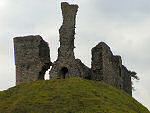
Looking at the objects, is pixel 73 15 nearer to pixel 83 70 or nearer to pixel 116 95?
pixel 83 70

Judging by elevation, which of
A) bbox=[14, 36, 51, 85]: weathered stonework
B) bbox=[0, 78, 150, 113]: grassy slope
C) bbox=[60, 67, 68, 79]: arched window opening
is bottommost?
bbox=[0, 78, 150, 113]: grassy slope

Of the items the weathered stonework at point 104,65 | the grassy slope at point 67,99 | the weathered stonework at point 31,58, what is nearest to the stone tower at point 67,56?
the weathered stonework at point 31,58

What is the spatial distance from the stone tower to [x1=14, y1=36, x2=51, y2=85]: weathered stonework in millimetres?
903

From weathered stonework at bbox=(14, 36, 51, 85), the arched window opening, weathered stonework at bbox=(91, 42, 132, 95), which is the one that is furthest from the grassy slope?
the arched window opening

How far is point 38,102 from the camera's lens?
47.0 m

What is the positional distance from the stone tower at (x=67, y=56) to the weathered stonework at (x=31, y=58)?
2.96 ft

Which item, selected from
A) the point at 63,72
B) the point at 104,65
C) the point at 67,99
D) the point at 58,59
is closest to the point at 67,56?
the point at 58,59

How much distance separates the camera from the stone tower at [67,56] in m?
57.8

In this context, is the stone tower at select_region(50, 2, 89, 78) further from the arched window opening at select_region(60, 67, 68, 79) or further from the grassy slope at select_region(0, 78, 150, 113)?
the grassy slope at select_region(0, 78, 150, 113)

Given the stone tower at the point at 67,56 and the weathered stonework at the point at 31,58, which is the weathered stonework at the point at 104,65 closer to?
the stone tower at the point at 67,56

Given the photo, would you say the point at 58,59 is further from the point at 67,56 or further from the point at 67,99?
the point at 67,99

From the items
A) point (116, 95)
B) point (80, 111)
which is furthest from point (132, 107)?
point (80, 111)

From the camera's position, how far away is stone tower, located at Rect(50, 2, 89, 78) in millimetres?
57812

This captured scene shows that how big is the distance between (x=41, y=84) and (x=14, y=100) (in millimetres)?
3138
